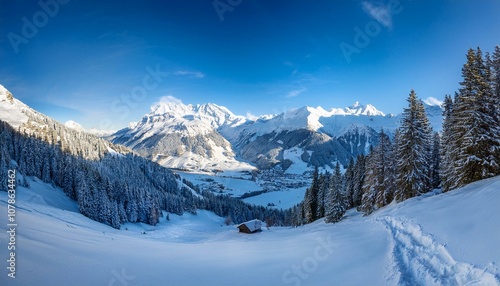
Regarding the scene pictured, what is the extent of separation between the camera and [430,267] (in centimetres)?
1044

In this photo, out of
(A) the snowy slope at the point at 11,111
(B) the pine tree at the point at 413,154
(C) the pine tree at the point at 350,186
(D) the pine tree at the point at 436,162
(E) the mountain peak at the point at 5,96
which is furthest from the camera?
(E) the mountain peak at the point at 5,96

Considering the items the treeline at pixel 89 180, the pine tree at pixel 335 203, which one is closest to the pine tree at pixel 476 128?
the pine tree at pixel 335 203

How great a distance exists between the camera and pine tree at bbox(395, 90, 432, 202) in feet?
110

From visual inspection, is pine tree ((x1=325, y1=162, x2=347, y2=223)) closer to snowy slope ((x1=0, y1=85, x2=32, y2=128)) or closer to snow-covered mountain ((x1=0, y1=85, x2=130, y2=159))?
snow-covered mountain ((x1=0, y1=85, x2=130, y2=159))

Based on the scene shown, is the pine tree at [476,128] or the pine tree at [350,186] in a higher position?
the pine tree at [476,128]

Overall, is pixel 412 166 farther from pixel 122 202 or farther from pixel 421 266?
pixel 122 202

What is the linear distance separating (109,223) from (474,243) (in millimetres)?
69346

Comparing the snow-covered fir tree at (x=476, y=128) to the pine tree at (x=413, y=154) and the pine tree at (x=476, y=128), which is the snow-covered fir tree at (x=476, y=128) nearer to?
the pine tree at (x=476, y=128)

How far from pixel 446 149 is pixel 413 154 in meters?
3.70

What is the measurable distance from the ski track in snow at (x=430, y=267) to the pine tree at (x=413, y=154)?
22.1 meters

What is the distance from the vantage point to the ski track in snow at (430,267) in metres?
8.45

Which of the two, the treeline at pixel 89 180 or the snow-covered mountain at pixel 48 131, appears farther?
the snow-covered mountain at pixel 48 131

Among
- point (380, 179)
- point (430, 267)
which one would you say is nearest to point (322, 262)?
point (430, 267)

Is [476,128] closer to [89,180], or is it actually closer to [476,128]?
[476,128]
